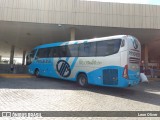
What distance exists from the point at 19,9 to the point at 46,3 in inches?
91.0

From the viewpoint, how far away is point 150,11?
53.5ft

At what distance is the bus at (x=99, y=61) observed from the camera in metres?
9.62

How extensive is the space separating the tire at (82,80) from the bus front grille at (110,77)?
1637mm

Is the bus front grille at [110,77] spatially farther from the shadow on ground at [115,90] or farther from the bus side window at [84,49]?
the bus side window at [84,49]

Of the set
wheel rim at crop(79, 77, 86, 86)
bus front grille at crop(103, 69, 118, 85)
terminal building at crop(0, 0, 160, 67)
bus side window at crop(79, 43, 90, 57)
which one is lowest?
wheel rim at crop(79, 77, 86, 86)

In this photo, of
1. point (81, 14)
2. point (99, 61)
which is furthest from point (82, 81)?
point (81, 14)

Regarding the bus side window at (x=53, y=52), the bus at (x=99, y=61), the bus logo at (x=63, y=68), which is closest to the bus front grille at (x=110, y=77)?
the bus at (x=99, y=61)

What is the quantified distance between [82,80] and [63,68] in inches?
87.3

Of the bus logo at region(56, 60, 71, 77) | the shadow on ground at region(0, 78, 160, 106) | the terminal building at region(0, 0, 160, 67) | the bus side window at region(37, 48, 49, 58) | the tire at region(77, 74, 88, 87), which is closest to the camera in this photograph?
the shadow on ground at region(0, 78, 160, 106)

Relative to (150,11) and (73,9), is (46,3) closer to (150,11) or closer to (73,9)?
(73,9)

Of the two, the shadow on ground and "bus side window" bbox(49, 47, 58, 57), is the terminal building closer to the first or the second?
"bus side window" bbox(49, 47, 58, 57)

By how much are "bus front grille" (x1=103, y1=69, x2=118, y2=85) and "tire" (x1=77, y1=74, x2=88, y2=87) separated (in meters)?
1.64

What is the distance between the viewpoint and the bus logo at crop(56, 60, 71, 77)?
13089mm

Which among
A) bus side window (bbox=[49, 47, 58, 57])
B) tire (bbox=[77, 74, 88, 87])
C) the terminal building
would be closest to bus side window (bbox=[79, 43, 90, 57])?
tire (bbox=[77, 74, 88, 87])
